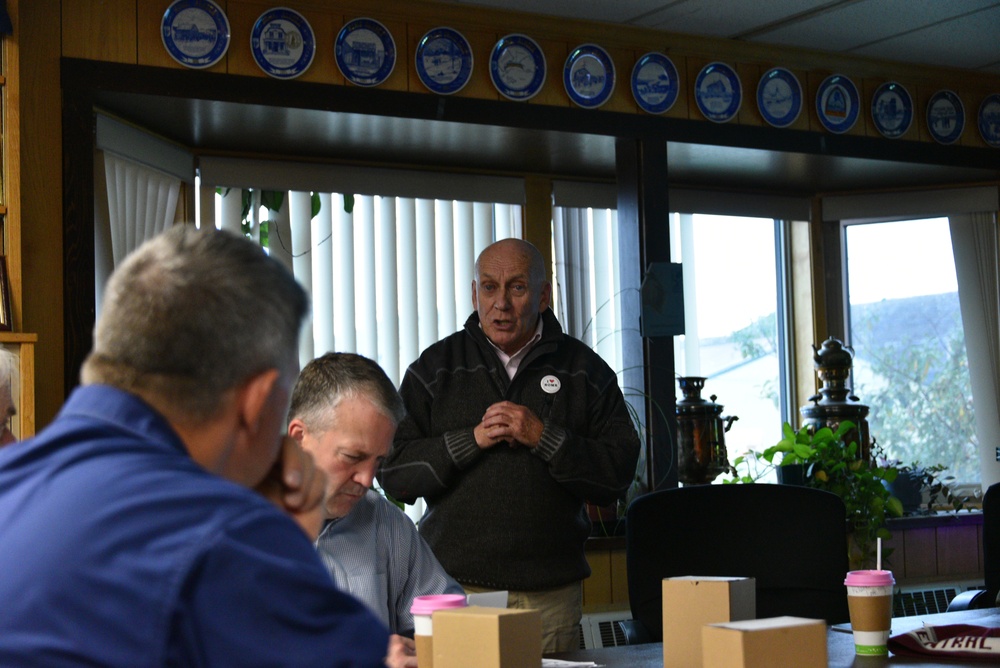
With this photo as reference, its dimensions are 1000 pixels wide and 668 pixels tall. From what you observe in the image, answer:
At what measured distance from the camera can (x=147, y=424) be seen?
35.5 inches

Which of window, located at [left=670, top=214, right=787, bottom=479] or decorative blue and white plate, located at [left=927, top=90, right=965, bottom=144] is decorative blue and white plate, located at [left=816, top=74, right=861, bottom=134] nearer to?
decorative blue and white plate, located at [left=927, top=90, right=965, bottom=144]

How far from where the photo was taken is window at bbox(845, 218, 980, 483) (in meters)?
5.05

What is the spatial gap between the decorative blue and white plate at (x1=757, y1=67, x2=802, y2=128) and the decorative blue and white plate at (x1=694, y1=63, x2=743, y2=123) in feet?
0.35

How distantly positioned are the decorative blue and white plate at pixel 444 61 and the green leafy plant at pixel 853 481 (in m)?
1.75

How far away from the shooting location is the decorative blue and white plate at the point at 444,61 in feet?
12.2

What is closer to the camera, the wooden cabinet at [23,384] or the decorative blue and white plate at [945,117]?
the wooden cabinet at [23,384]

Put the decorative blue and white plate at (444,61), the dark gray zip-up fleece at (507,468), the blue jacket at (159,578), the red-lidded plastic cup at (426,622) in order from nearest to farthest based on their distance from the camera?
the blue jacket at (159,578), the red-lidded plastic cup at (426,622), the dark gray zip-up fleece at (507,468), the decorative blue and white plate at (444,61)

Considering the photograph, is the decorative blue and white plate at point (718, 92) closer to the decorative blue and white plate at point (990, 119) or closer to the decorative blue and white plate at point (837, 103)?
the decorative blue and white plate at point (837, 103)

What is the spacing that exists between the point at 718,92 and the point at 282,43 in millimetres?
1613

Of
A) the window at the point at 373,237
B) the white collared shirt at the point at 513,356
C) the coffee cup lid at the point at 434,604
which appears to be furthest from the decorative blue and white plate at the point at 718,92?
the coffee cup lid at the point at 434,604

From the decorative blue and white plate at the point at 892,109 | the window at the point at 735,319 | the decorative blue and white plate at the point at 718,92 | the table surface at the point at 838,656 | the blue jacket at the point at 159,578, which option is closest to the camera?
the blue jacket at the point at 159,578

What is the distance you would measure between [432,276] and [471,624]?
2.89 m

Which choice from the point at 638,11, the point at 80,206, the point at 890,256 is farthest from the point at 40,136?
the point at 890,256

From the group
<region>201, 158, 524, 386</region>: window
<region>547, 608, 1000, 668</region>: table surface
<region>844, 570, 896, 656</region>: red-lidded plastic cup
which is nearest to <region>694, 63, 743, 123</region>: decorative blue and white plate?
<region>201, 158, 524, 386</region>: window
